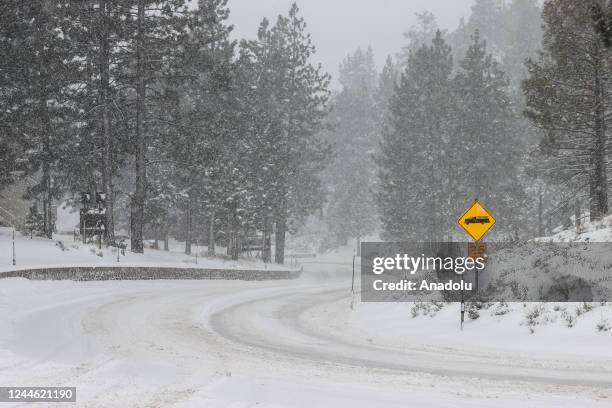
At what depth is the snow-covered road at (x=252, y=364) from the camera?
7527 millimetres

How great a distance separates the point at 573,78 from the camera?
26109 mm

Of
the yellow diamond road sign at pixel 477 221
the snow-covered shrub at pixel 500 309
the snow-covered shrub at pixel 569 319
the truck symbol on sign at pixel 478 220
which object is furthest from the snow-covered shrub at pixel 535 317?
the truck symbol on sign at pixel 478 220

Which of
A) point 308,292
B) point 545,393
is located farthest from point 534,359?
point 308,292

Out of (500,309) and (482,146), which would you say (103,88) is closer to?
(500,309)

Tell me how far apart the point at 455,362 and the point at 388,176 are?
143ft

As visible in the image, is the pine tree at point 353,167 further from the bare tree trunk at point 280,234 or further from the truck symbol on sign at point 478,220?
the truck symbol on sign at point 478,220

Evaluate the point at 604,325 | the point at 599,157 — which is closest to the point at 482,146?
the point at 599,157

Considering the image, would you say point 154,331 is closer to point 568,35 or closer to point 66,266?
point 66,266

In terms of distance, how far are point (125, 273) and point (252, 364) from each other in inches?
592

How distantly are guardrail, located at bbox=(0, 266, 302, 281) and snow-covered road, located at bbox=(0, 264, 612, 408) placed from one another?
9.34ft

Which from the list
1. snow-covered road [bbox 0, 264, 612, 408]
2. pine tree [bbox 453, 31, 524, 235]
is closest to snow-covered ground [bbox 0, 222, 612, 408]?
snow-covered road [bbox 0, 264, 612, 408]

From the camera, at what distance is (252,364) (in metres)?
9.57

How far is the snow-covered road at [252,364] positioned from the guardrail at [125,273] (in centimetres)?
285

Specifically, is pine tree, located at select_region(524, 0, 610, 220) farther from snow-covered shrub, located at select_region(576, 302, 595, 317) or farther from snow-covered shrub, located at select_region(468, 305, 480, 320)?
snow-covered shrub, located at select_region(576, 302, 595, 317)
